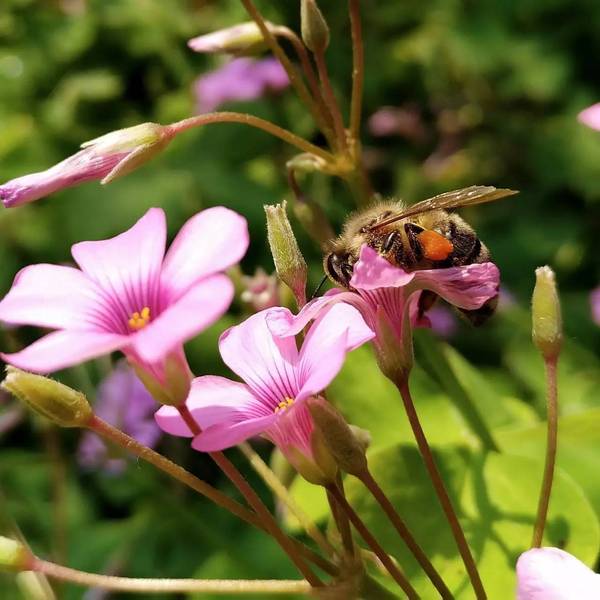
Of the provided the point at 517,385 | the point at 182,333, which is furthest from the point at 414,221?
the point at 517,385

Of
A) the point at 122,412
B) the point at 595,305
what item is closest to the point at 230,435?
the point at 122,412

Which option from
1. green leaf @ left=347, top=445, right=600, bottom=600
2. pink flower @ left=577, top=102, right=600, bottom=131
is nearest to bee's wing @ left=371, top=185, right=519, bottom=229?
pink flower @ left=577, top=102, right=600, bottom=131

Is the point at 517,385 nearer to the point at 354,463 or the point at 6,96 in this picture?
the point at 354,463

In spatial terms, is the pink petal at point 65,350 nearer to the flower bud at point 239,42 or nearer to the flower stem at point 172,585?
the flower stem at point 172,585

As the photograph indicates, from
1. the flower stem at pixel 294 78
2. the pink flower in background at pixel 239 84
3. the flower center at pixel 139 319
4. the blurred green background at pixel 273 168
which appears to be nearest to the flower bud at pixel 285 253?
the flower center at pixel 139 319

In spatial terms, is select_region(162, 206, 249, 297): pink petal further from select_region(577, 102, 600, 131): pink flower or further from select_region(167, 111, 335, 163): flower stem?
select_region(577, 102, 600, 131): pink flower

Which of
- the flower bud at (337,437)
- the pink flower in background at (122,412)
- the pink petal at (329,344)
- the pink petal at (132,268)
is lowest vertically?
the pink flower in background at (122,412)

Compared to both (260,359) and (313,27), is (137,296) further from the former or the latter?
(313,27)
